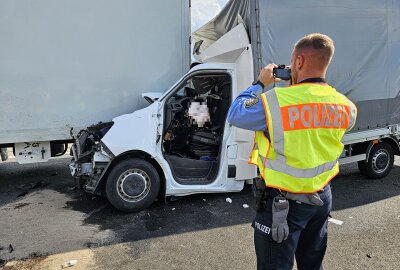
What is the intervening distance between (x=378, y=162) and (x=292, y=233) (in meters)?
4.93

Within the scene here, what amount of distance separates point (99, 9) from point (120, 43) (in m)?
0.55

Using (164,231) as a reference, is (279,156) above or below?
above

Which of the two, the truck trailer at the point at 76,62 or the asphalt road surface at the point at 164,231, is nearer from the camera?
the asphalt road surface at the point at 164,231

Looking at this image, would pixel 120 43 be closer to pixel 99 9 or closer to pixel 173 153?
pixel 99 9

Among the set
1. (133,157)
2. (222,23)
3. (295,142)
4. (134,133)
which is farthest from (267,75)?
(222,23)

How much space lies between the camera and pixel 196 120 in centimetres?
518

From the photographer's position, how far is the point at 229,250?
3.83 m

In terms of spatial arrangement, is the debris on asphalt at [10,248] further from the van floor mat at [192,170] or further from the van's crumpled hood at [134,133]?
the van floor mat at [192,170]

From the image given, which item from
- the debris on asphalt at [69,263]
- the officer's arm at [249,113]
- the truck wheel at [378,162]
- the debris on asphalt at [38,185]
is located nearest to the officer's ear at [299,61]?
the officer's arm at [249,113]

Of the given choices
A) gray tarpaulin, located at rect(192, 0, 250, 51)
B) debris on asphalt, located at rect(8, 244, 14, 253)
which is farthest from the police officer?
gray tarpaulin, located at rect(192, 0, 250, 51)

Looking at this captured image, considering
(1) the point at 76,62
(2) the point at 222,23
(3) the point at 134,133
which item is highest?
(2) the point at 222,23

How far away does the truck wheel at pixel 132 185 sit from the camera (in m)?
4.73

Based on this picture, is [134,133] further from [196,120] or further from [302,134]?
[302,134]

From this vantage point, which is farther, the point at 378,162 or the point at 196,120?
the point at 378,162
